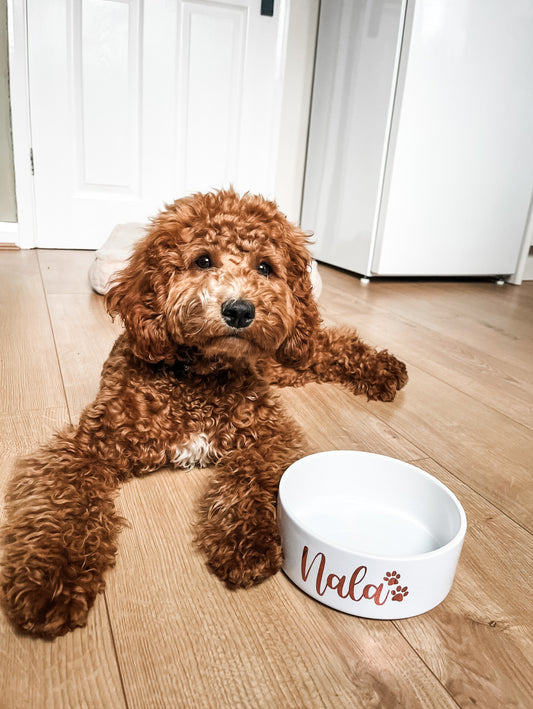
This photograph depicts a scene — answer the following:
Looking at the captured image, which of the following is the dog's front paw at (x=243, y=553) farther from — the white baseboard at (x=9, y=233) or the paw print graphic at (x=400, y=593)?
the white baseboard at (x=9, y=233)

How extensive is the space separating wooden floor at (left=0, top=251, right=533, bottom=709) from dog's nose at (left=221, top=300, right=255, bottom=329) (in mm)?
→ 387

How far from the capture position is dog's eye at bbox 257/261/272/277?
3.85 feet

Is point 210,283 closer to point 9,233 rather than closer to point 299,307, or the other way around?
point 299,307

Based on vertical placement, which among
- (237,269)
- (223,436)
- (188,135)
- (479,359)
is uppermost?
(188,135)

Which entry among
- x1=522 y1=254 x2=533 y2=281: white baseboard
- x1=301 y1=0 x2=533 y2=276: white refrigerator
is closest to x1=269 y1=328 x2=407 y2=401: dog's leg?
x1=301 y1=0 x2=533 y2=276: white refrigerator

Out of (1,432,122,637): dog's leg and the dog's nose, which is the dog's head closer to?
the dog's nose

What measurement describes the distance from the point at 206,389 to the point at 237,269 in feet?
0.87

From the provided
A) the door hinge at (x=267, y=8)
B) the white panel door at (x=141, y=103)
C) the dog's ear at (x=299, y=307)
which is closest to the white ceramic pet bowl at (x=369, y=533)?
the dog's ear at (x=299, y=307)

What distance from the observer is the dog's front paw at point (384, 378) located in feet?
5.58

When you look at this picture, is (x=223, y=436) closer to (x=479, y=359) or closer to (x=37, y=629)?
(x=37, y=629)

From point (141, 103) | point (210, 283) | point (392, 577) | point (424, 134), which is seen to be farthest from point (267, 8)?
point (392, 577)

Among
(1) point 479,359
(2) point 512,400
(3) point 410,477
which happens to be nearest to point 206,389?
(3) point 410,477

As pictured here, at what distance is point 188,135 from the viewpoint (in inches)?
144

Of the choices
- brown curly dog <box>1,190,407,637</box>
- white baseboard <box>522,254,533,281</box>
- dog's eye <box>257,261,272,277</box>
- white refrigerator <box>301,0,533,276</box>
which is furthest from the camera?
white baseboard <box>522,254,533,281</box>
